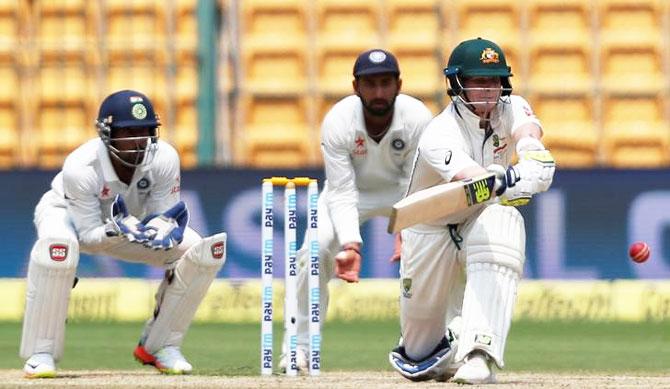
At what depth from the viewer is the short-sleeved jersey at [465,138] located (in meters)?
5.65

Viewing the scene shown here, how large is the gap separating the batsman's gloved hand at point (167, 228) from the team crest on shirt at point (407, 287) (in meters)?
1.06

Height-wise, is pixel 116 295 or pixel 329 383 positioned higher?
pixel 329 383

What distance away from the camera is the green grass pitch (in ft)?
23.2

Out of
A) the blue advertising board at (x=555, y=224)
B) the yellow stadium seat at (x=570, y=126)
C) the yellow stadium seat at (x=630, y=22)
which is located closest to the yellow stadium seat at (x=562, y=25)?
the yellow stadium seat at (x=630, y=22)

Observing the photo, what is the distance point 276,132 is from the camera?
11578 millimetres

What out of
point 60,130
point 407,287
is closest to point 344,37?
point 60,130

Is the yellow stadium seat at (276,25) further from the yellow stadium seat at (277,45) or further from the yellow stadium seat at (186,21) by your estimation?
the yellow stadium seat at (186,21)

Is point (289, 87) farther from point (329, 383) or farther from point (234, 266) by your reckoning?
point (329, 383)

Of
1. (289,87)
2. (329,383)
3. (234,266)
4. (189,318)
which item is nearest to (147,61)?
(289,87)

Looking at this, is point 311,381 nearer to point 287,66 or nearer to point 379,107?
point 379,107

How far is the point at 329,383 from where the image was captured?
5.57 metres

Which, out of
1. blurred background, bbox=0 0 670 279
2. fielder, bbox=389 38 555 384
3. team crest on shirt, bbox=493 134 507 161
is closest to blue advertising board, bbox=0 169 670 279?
blurred background, bbox=0 0 670 279

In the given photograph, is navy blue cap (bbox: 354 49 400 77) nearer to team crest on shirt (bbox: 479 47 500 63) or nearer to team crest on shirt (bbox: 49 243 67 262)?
team crest on shirt (bbox: 479 47 500 63)

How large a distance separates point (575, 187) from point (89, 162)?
175 inches
